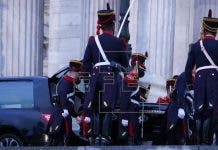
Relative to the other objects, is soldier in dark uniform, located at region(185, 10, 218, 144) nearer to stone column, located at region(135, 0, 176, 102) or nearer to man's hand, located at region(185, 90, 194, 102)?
man's hand, located at region(185, 90, 194, 102)

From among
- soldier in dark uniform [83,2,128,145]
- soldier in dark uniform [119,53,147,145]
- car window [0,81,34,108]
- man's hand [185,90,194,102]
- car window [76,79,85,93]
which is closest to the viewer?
soldier in dark uniform [83,2,128,145]

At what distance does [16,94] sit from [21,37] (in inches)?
434

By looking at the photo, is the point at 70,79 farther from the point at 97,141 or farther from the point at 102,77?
the point at 97,141

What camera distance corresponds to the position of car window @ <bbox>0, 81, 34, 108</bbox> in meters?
17.9

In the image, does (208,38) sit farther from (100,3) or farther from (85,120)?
(100,3)

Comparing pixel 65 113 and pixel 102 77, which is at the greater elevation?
pixel 102 77

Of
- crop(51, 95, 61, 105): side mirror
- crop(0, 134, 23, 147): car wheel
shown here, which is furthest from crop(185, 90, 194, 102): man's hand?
crop(0, 134, 23, 147): car wheel

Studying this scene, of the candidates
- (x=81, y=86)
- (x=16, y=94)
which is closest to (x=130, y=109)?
(x=81, y=86)

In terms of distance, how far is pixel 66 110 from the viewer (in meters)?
17.1

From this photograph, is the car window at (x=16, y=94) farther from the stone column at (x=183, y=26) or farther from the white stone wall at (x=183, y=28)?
the stone column at (x=183, y=26)

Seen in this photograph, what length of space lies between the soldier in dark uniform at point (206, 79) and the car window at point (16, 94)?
3.11m

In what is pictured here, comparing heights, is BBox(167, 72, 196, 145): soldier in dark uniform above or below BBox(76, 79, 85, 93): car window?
below

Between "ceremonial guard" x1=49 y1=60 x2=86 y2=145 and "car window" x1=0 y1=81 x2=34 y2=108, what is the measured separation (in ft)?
2.52

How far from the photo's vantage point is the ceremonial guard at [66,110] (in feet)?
56.0
